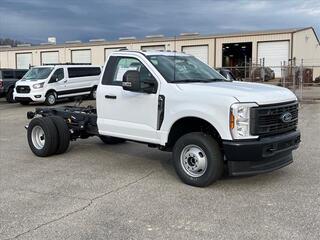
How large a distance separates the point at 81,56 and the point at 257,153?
5052 centimetres

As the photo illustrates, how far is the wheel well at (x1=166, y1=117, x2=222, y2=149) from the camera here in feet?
20.9

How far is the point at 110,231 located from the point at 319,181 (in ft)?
11.5

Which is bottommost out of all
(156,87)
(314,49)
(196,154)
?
(196,154)

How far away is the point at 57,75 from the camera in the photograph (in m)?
21.4

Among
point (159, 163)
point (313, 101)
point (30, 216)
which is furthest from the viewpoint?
point (313, 101)

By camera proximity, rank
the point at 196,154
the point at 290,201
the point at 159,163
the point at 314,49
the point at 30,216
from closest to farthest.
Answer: the point at 30,216, the point at 290,201, the point at 196,154, the point at 159,163, the point at 314,49

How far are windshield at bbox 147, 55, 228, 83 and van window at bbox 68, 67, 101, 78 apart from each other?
1517 cm

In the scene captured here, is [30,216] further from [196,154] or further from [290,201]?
[290,201]

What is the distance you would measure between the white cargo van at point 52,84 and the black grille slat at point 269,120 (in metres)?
14.9

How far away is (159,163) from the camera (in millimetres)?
7891

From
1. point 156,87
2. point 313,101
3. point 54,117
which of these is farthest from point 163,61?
point 313,101

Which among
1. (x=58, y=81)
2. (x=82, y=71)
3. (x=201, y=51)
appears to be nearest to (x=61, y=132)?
(x=58, y=81)

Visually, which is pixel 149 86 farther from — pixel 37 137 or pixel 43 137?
pixel 37 137

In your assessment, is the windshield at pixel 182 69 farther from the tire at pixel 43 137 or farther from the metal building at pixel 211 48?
the metal building at pixel 211 48
